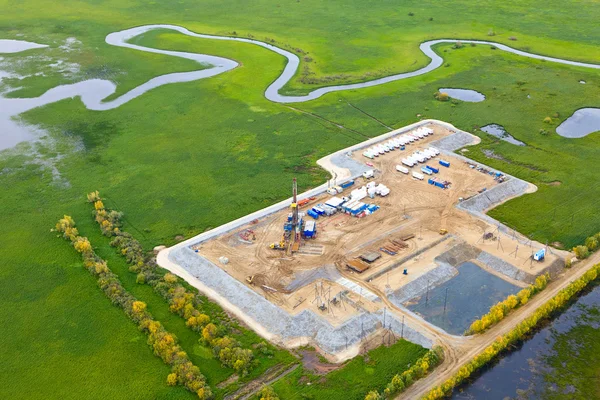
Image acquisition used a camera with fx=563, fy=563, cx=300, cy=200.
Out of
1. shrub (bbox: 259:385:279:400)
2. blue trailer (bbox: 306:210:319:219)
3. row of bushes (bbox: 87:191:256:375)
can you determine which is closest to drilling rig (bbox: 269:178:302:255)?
blue trailer (bbox: 306:210:319:219)

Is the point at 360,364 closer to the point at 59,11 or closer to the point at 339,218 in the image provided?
the point at 339,218

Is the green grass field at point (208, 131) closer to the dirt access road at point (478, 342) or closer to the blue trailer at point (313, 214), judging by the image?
the blue trailer at point (313, 214)

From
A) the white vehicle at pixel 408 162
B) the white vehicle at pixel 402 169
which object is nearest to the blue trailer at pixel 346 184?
the white vehicle at pixel 402 169

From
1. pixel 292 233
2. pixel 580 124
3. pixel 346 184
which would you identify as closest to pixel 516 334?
pixel 292 233

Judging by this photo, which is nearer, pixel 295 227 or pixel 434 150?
pixel 295 227

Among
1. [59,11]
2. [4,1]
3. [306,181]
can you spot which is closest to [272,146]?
[306,181]

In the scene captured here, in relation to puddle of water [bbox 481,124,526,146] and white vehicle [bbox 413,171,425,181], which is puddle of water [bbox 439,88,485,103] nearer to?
puddle of water [bbox 481,124,526,146]

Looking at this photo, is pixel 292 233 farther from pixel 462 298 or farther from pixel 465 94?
pixel 465 94
